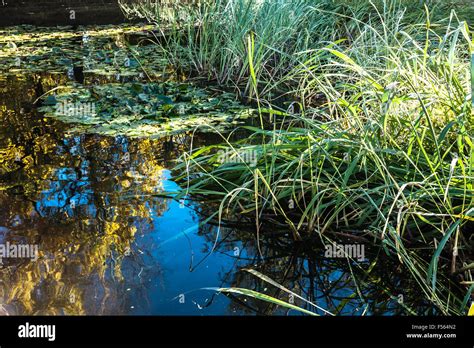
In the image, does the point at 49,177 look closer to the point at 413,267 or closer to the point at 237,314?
the point at 237,314

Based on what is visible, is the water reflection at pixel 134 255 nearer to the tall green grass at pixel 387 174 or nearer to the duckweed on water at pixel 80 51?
the tall green grass at pixel 387 174

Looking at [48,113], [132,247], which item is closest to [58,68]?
[48,113]

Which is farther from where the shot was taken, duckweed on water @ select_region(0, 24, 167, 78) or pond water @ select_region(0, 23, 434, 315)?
duckweed on water @ select_region(0, 24, 167, 78)

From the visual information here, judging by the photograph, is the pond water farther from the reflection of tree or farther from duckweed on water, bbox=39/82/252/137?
duckweed on water, bbox=39/82/252/137

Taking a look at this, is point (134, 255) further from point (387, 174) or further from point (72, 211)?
point (387, 174)

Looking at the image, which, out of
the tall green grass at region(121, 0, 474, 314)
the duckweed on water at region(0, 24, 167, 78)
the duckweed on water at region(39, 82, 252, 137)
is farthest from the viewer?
the duckweed on water at region(0, 24, 167, 78)

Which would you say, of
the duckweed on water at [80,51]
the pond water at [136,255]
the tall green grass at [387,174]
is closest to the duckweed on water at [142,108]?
the duckweed on water at [80,51]

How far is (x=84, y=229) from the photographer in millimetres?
3029

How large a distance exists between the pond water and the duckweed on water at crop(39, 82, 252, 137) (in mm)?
535

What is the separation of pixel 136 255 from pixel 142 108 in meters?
2.18

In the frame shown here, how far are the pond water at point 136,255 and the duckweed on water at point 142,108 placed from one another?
0.54m

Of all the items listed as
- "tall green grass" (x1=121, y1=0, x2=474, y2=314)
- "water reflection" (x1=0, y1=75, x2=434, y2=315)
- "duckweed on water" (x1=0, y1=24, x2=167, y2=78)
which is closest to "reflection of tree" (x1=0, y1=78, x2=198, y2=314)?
"water reflection" (x1=0, y1=75, x2=434, y2=315)

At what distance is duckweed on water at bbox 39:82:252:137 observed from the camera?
445 centimetres

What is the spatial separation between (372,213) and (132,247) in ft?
3.83
